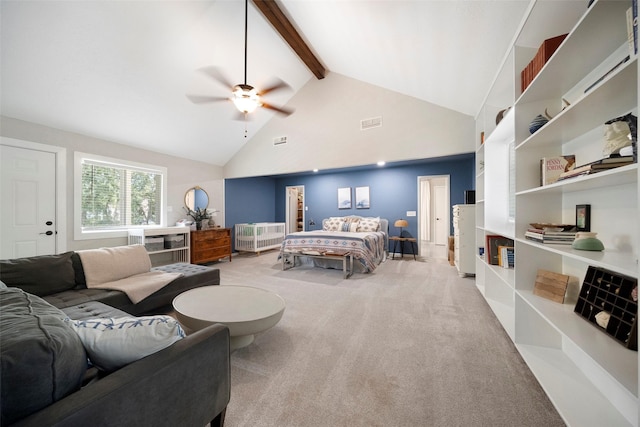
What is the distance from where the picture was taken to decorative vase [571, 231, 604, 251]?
4.41 feet

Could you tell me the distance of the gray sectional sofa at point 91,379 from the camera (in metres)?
0.63

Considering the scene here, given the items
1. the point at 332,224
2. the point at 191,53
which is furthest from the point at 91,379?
the point at 332,224

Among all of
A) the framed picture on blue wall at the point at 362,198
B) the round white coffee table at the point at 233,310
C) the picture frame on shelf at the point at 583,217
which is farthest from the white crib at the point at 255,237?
the picture frame on shelf at the point at 583,217

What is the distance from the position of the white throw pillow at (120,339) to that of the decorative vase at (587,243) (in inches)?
87.0

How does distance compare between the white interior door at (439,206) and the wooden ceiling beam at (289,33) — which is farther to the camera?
the white interior door at (439,206)

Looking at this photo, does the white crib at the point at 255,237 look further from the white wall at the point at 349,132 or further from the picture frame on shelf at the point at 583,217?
the picture frame on shelf at the point at 583,217

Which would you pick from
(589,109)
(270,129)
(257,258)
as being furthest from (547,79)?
(257,258)

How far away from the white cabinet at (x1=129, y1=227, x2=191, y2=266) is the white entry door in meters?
1.02

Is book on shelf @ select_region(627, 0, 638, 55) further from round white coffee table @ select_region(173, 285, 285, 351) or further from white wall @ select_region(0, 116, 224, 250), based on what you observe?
white wall @ select_region(0, 116, 224, 250)

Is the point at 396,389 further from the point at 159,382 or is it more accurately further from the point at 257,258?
the point at 257,258

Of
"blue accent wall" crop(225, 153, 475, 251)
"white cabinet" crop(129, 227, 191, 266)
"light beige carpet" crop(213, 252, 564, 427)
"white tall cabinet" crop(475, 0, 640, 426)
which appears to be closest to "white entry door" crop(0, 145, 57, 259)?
"white cabinet" crop(129, 227, 191, 266)

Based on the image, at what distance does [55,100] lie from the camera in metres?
3.11

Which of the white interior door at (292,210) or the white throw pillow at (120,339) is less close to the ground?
the white interior door at (292,210)

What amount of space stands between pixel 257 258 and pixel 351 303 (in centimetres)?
350
